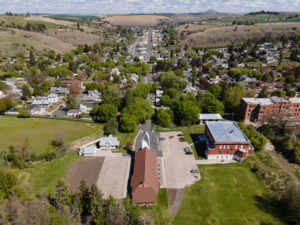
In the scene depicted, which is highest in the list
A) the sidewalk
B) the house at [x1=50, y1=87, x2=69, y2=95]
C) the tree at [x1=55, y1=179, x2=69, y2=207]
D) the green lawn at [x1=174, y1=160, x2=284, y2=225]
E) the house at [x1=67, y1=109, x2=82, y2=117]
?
the tree at [x1=55, y1=179, x2=69, y2=207]

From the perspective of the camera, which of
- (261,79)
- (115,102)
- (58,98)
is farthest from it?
(261,79)

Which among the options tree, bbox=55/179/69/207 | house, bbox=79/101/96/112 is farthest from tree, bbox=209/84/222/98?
tree, bbox=55/179/69/207

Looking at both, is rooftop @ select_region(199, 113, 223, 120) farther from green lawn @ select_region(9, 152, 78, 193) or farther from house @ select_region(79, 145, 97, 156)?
green lawn @ select_region(9, 152, 78, 193)

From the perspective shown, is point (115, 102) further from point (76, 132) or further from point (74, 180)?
point (74, 180)

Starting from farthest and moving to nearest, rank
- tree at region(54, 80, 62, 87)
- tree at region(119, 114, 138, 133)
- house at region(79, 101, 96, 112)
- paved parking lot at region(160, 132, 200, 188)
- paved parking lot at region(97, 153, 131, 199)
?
1. tree at region(54, 80, 62, 87)
2. house at region(79, 101, 96, 112)
3. tree at region(119, 114, 138, 133)
4. paved parking lot at region(160, 132, 200, 188)
5. paved parking lot at region(97, 153, 131, 199)

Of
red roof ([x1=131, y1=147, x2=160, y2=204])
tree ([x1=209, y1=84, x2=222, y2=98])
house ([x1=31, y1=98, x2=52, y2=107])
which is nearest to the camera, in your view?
red roof ([x1=131, y1=147, x2=160, y2=204])

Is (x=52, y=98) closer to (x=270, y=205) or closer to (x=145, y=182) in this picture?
(x=145, y=182)

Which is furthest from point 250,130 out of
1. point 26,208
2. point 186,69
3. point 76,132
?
point 186,69

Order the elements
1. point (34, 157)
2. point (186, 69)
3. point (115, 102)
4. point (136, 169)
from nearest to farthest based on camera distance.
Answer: point (136, 169) → point (34, 157) → point (115, 102) → point (186, 69)

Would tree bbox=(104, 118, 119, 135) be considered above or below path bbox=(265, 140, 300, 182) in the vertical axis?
above
